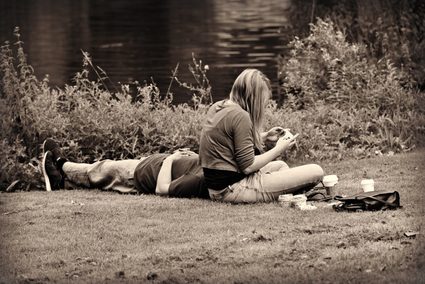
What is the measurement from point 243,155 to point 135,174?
3.93ft

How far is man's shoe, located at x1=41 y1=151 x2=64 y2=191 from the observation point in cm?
891

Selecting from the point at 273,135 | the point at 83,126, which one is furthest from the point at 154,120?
the point at 273,135

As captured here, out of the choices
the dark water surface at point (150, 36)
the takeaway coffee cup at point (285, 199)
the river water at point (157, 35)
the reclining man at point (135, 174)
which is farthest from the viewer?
the dark water surface at point (150, 36)

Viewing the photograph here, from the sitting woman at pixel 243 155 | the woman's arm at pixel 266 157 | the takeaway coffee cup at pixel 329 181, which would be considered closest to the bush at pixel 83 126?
the sitting woman at pixel 243 155

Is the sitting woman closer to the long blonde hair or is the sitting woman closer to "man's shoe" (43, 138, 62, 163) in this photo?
the long blonde hair

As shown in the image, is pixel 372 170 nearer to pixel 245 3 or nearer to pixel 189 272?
pixel 189 272

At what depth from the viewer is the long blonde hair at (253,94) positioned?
7.75 meters

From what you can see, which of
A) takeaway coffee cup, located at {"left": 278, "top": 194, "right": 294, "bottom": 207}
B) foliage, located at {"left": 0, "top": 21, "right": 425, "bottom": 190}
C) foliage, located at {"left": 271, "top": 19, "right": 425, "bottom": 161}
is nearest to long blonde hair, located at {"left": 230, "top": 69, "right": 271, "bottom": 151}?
takeaway coffee cup, located at {"left": 278, "top": 194, "right": 294, "bottom": 207}

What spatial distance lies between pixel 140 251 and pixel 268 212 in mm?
1429

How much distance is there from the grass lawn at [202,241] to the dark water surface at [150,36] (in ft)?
24.2

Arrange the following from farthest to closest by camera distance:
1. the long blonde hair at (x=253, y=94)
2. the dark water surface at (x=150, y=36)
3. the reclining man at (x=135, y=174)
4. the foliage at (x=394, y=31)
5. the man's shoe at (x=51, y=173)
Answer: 1. the dark water surface at (x=150, y=36)
2. the foliage at (x=394, y=31)
3. the man's shoe at (x=51, y=173)
4. the reclining man at (x=135, y=174)
5. the long blonde hair at (x=253, y=94)

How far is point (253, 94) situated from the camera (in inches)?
307

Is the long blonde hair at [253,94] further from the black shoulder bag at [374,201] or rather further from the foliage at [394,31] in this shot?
the foliage at [394,31]

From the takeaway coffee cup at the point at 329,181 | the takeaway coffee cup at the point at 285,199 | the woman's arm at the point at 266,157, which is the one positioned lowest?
the takeaway coffee cup at the point at 285,199
